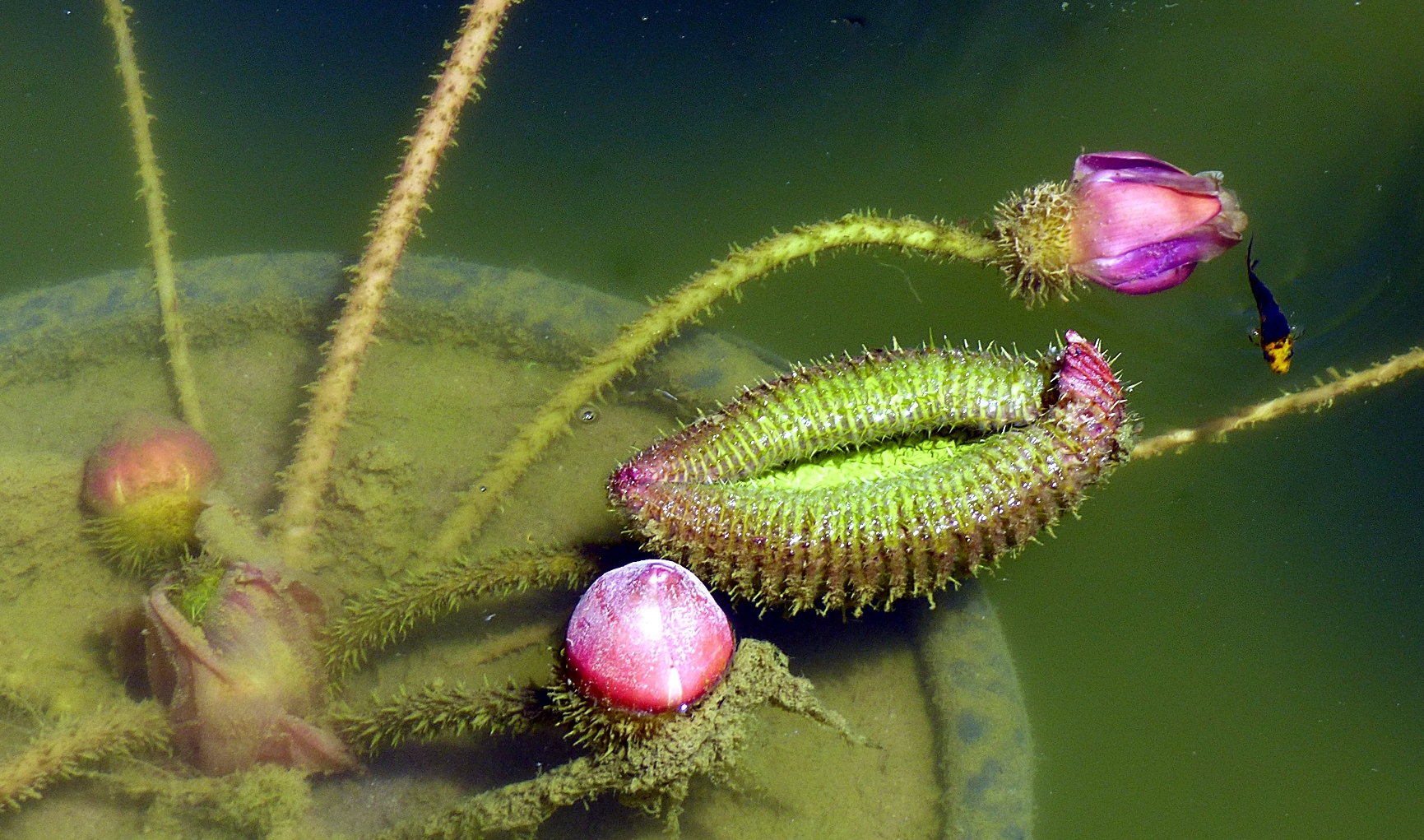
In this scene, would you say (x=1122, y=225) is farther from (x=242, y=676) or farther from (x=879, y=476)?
(x=242, y=676)

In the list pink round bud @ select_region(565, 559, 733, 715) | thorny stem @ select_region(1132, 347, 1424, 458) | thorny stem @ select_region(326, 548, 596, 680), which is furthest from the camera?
thorny stem @ select_region(1132, 347, 1424, 458)

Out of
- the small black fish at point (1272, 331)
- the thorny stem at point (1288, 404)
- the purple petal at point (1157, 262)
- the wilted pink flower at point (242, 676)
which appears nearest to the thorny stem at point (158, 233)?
the wilted pink flower at point (242, 676)

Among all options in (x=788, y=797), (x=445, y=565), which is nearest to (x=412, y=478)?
(x=445, y=565)

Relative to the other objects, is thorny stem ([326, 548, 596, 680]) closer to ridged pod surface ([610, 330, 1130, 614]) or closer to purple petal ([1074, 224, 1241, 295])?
ridged pod surface ([610, 330, 1130, 614])

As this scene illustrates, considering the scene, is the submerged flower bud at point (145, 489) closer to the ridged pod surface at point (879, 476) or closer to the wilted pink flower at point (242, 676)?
the wilted pink flower at point (242, 676)

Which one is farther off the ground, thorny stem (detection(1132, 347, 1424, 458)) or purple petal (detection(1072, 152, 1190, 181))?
purple petal (detection(1072, 152, 1190, 181))

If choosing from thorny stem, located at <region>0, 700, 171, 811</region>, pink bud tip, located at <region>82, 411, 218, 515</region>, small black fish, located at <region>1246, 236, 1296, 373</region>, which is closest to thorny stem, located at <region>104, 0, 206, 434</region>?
pink bud tip, located at <region>82, 411, 218, 515</region>

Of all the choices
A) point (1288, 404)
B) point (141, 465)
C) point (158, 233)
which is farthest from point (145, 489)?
point (1288, 404)
